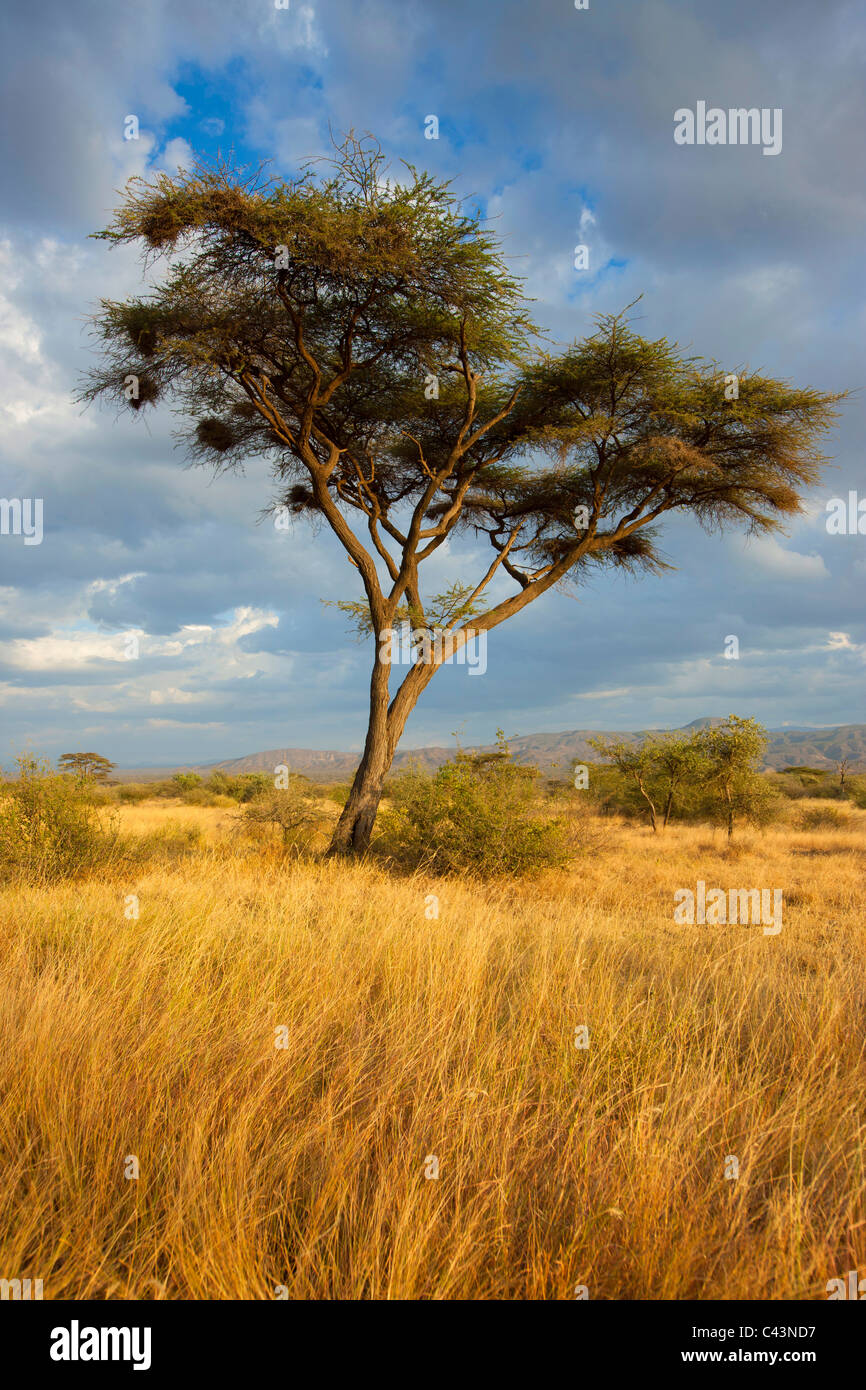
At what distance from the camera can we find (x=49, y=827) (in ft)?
30.0

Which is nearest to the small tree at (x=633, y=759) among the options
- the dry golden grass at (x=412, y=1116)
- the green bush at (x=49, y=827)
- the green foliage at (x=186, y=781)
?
the green bush at (x=49, y=827)

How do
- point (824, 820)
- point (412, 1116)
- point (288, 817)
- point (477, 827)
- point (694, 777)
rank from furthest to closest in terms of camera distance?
point (824, 820)
point (694, 777)
point (288, 817)
point (477, 827)
point (412, 1116)

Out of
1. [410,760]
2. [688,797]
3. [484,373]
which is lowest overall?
[688,797]

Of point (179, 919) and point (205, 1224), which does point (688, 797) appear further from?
point (205, 1224)

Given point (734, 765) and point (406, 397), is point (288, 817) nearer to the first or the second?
point (406, 397)

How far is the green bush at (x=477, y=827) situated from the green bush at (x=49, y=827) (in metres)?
4.42

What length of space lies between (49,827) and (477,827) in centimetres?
600

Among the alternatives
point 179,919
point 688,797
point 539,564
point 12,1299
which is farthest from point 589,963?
point 688,797

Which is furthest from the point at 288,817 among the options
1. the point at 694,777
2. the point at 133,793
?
the point at 133,793

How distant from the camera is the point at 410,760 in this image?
45.3 ft

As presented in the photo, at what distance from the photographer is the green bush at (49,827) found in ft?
27.7

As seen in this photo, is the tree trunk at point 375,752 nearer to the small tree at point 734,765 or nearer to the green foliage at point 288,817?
the green foliage at point 288,817

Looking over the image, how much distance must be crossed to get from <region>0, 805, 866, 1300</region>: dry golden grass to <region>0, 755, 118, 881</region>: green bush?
3464mm

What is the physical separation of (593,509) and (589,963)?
971 cm
